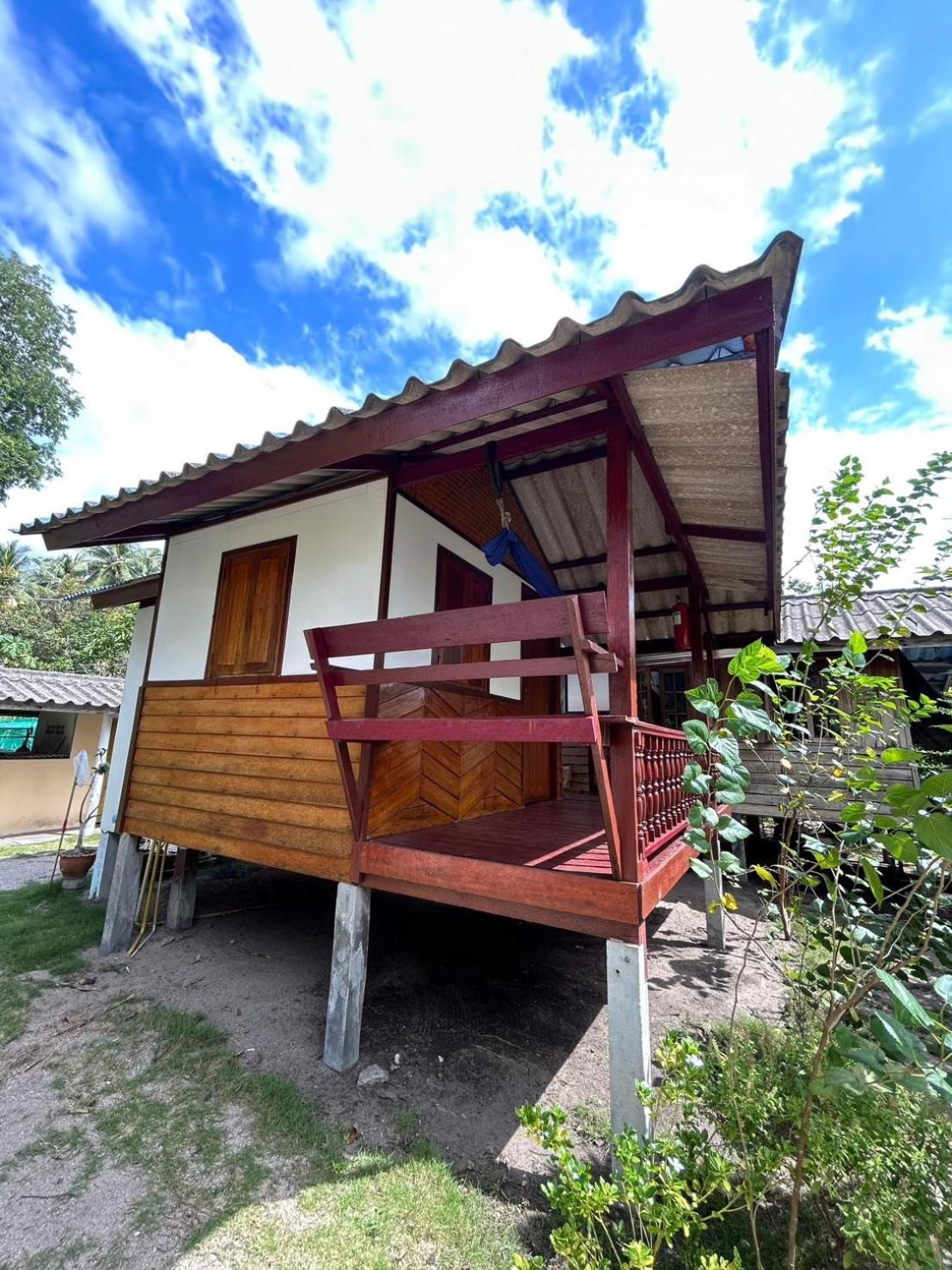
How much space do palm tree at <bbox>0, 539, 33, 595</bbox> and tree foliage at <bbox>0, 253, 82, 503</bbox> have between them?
848 cm

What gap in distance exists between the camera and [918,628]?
740 centimetres

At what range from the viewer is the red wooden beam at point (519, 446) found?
310 cm

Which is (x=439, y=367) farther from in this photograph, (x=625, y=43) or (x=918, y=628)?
(x=918, y=628)

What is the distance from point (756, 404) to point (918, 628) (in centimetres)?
690

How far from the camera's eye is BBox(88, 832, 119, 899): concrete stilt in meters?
6.16

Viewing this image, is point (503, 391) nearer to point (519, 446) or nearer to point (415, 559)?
point (519, 446)

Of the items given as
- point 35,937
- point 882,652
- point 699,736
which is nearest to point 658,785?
point 699,736

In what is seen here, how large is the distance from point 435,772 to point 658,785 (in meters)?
1.69

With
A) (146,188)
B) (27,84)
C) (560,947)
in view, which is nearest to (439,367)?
(560,947)

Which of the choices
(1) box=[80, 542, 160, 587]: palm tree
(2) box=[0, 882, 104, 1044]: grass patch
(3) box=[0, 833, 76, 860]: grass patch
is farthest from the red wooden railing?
(1) box=[80, 542, 160, 587]: palm tree

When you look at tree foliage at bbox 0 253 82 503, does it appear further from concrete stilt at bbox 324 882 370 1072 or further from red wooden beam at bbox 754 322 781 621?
red wooden beam at bbox 754 322 781 621

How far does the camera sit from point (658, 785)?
3.12 metres

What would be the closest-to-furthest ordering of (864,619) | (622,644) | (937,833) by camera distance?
(937,833), (622,644), (864,619)

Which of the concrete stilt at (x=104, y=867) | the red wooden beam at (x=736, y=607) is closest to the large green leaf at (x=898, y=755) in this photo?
Result: the red wooden beam at (x=736, y=607)
